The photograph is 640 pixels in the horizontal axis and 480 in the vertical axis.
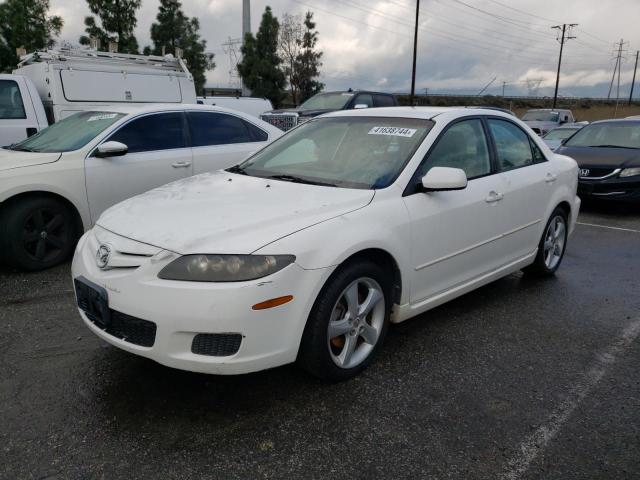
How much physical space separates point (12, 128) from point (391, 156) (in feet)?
18.8

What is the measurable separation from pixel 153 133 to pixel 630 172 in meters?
7.12

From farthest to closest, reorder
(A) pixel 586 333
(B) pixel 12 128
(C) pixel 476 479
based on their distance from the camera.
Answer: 1. (B) pixel 12 128
2. (A) pixel 586 333
3. (C) pixel 476 479

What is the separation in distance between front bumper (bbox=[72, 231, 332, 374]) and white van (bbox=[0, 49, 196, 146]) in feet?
18.1

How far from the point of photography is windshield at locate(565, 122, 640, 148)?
30.4ft

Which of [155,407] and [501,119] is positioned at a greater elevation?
[501,119]

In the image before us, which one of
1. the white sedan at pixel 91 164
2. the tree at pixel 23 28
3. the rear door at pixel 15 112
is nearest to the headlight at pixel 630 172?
the white sedan at pixel 91 164

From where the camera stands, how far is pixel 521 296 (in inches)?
182

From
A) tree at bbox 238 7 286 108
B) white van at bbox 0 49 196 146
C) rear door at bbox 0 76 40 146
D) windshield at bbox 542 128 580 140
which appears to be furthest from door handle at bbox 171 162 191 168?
tree at bbox 238 7 286 108

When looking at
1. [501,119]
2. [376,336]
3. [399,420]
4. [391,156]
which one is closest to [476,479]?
[399,420]

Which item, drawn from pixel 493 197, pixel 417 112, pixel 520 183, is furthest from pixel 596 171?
pixel 417 112

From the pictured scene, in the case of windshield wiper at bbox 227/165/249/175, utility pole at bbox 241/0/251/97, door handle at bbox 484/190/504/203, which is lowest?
door handle at bbox 484/190/504/203

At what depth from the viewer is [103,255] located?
285cm

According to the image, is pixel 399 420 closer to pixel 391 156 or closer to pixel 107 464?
pixel 107 464

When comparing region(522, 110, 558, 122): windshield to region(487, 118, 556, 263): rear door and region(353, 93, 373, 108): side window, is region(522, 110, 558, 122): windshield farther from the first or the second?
region(487, 118, 556, 263): rear door
